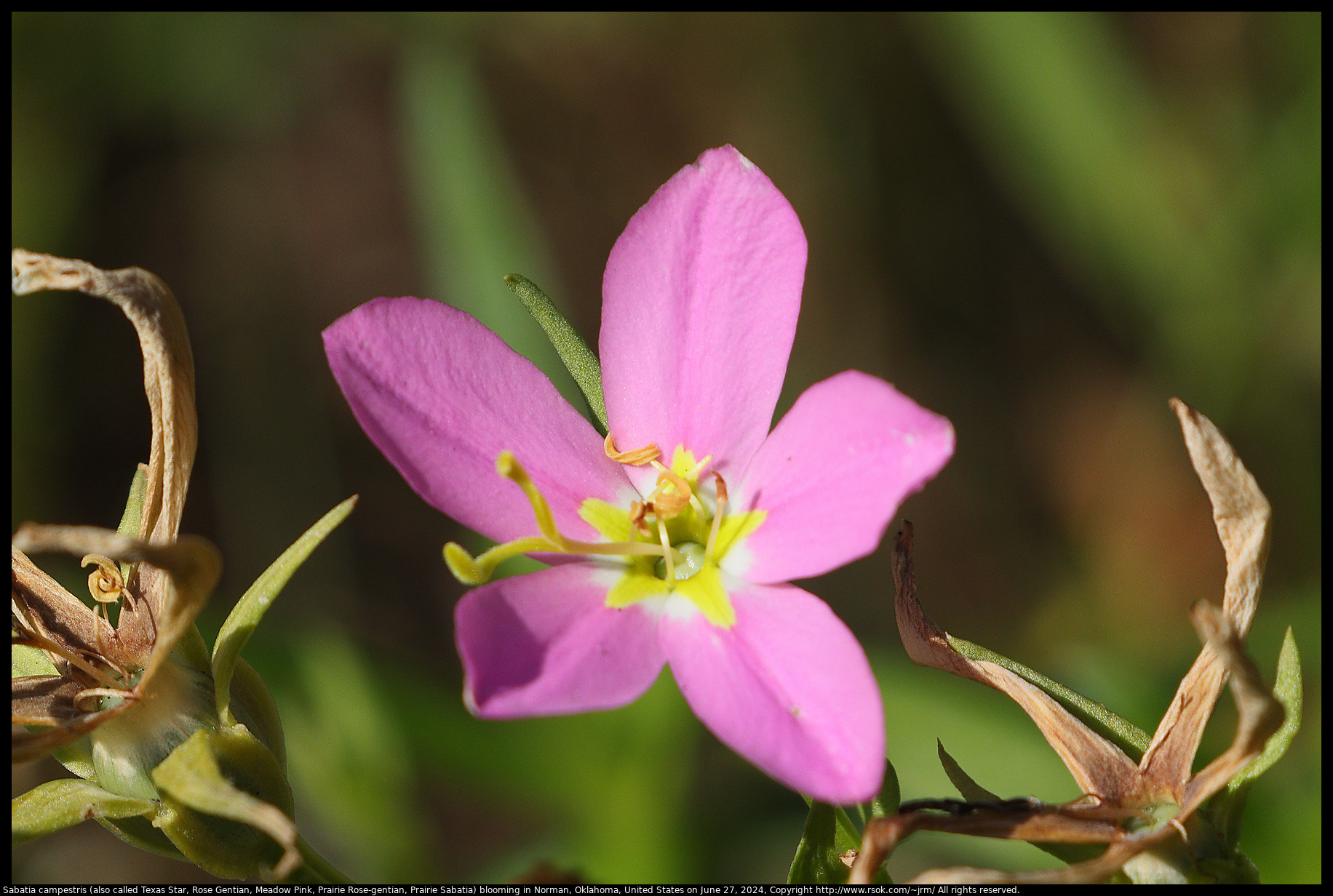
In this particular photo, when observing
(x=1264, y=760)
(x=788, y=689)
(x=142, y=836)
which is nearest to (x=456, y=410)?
(x=788, y=689)

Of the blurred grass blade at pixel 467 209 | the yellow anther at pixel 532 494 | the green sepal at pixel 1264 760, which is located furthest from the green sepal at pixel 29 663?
the green sepal at pixel 1264 760

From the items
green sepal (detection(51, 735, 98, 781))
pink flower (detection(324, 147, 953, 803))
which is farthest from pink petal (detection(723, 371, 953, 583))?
green sepal (detection(51, 735, 98, 781))

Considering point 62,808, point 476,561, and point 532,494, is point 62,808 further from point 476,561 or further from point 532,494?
point 532,494

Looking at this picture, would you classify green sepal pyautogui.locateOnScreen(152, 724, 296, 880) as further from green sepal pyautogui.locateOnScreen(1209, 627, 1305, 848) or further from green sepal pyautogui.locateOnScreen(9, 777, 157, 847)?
green sepal pyautogui.locateOnScreen(1209, 627, 1305, 848)

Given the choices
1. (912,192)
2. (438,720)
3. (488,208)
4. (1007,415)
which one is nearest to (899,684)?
(438,720)

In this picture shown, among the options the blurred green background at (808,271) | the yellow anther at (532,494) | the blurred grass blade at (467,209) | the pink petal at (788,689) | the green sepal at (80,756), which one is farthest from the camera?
the blurred green background at (808,271)

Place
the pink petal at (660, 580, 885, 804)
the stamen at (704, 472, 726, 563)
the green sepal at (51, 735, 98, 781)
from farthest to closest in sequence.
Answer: the stamen at (704, 472, 726, 563), the green sepal at (51, 735, 98, 781), the pink petal at (660, 580, 885, 804)

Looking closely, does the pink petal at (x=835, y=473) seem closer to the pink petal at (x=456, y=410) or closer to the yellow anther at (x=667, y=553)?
the yellow anther at (x=667, y=553)
